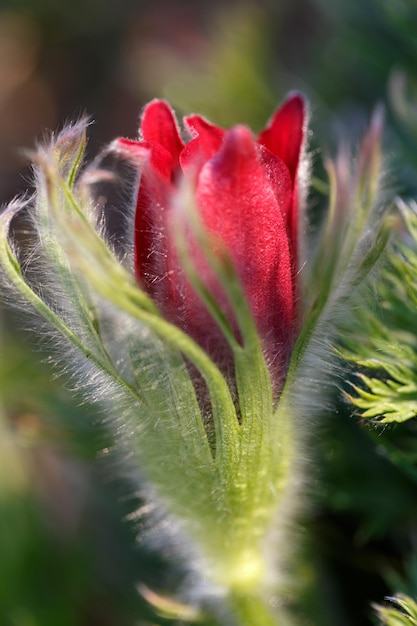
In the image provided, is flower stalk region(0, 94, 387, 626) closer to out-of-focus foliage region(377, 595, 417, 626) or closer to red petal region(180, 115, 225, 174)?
red petal region(180, 115, 225, 174)

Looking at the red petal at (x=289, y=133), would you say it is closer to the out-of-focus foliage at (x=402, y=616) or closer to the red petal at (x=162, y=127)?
the red petal at (x=162, y=127)

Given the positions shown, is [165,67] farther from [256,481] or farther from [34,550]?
[256,481]

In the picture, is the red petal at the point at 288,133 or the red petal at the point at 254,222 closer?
the red petal at the point at 254,222

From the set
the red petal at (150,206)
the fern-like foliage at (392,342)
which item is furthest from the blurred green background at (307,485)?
the red petal at (150,206)

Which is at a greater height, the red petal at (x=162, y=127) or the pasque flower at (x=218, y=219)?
the red petal at (x=162, y=127)

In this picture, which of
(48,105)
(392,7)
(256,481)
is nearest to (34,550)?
(256,481)

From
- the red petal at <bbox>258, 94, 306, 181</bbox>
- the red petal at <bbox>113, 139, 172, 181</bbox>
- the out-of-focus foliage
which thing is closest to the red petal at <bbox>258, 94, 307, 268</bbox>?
the red petal at <bbox>258, 94, 306, 181</bbox>
